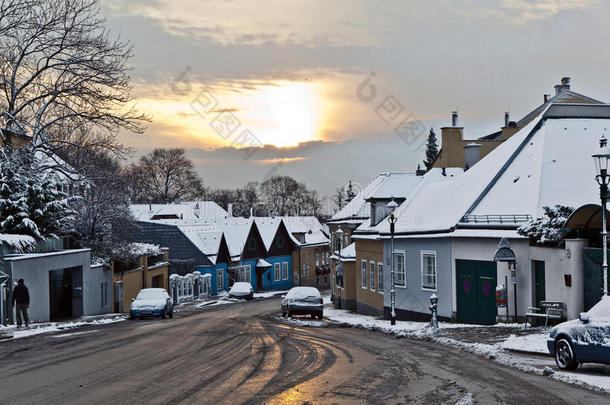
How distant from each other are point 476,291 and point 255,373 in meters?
14.1

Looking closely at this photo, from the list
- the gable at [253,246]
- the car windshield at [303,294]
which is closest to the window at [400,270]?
the car windshield at [303,294]

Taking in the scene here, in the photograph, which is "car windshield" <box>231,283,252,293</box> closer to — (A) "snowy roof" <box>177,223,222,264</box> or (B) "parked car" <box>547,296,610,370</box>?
(A) "snowy roof" <box>177,223,222,264</box>

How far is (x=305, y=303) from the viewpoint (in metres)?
31.9

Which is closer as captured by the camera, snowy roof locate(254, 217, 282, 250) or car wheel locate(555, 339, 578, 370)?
car wheel locate(555, 339, 578, 370)

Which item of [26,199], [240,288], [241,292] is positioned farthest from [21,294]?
[240,288]

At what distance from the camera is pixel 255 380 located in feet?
41.0

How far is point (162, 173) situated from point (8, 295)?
287 ft

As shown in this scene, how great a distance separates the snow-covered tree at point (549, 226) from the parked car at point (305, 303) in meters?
12.3

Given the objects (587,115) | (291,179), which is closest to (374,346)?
(587,115)

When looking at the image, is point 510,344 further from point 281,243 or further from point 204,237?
point 281,243

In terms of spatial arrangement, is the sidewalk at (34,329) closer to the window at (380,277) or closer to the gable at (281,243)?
→ the window at (380,277)

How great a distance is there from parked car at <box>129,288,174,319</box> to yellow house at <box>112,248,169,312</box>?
25.9 ft

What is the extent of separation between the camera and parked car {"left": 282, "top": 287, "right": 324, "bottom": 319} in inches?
1248

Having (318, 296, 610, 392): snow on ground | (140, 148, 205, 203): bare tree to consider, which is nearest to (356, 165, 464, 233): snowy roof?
(318, 296, 610, 392): snow on ground
